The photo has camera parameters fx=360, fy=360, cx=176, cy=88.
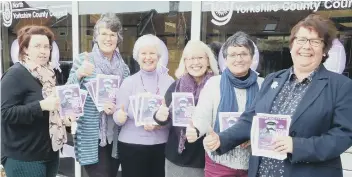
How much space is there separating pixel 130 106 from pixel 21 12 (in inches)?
85.2

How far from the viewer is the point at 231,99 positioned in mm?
2312

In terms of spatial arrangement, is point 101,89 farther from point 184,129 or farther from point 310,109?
point 310,109

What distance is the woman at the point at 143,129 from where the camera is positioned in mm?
2805

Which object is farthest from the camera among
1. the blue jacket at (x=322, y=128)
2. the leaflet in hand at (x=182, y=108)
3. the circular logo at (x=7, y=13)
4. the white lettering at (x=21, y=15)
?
the circular logo at (x=7, y=13)

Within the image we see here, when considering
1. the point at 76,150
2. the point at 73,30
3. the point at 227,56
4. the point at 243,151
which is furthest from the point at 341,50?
the point at 73,30

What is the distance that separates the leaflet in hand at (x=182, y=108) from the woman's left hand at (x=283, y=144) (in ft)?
2.71

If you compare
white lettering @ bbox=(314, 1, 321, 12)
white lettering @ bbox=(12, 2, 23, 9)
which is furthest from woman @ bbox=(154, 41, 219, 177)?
white lettering @ bbox=(12, 2, 23, 9)

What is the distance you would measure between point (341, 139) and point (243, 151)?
0.70m

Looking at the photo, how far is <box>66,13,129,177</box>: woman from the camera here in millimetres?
2922

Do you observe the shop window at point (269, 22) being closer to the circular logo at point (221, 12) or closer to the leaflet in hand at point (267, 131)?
the circular logo at point (221, 12)

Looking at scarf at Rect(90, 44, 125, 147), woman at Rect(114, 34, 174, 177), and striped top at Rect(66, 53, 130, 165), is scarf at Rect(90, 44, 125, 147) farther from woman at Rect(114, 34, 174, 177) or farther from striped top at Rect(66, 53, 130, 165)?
woman at Rect(114, 34, 174, 177)

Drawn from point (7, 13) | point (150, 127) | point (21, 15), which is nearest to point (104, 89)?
point (150, 127)

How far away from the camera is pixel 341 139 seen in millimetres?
1764

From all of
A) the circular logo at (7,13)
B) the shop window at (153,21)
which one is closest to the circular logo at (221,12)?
the shop window at (153,21)
